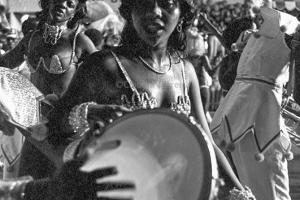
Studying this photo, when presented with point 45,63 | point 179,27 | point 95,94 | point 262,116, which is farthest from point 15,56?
point 95,94

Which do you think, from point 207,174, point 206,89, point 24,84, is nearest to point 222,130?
point 24,84

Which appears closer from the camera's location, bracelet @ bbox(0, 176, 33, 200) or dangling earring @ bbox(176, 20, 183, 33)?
bracelet @ bbox(0, 176, 33, 200)

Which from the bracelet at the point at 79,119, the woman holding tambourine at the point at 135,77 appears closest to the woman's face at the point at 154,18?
the woman holding tambourine at the point at 135,77

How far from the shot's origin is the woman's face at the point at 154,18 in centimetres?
311

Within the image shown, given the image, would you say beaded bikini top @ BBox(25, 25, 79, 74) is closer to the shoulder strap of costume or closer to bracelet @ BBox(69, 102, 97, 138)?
the shoulder strap of costume

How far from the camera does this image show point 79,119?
2986 millimetres

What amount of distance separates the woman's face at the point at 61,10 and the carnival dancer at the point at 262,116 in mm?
1151

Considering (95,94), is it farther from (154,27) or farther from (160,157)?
(160,157)

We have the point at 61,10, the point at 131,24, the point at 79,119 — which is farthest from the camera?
the point at 61,10

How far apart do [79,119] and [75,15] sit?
8.26ft

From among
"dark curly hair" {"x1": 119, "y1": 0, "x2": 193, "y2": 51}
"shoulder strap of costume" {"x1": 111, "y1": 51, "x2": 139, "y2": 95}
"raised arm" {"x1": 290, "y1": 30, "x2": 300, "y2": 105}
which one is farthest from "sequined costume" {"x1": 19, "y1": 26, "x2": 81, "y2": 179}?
"shoulder strap of costume" {"x1": 111, "y1": 51, "x2": 139, "y2": 95}

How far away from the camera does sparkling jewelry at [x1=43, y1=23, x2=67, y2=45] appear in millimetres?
5453

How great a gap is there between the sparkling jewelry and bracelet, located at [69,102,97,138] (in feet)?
8.19

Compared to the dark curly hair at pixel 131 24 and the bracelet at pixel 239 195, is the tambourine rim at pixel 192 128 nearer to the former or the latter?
the bracelet at pixel 239 195
